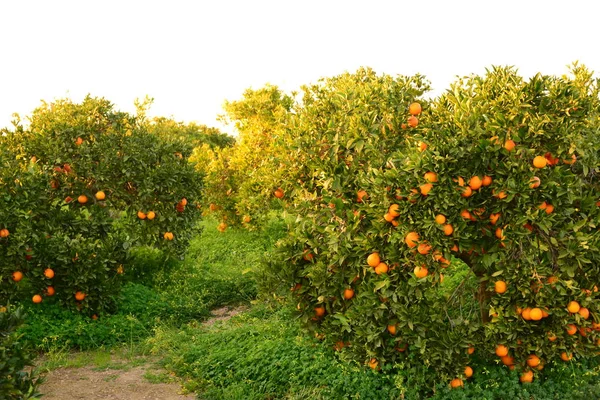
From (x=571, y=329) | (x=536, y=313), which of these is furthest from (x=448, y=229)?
(x=571, y=329)

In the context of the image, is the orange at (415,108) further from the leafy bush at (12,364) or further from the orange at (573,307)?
the leafy bush at (12,364)

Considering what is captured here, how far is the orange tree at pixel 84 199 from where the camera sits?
34.8 ft

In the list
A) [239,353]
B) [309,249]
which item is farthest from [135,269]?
[309,249]

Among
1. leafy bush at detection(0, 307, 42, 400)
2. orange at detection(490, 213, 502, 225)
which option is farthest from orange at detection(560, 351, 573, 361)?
leafy bush at detection(0, 307, 42, 400)

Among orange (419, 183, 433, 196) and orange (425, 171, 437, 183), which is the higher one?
orange (425, 171, 437, 183)

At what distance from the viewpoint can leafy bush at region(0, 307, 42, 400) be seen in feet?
16.9

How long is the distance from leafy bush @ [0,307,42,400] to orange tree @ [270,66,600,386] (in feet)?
11.1

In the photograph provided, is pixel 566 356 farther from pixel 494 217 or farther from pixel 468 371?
pixel 494 217

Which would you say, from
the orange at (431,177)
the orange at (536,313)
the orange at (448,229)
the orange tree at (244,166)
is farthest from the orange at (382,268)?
the orange tree at (244,166)

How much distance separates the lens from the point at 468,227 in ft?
22.2

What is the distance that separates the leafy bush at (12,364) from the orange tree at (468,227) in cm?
339

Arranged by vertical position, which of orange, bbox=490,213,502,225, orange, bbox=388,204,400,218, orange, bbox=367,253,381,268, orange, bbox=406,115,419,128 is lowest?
orange, bbox=367,253,381,268

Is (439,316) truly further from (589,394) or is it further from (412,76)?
(412,76)

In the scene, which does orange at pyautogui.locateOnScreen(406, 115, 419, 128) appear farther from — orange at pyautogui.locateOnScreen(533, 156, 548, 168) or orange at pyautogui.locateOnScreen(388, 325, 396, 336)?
orange at pyautogui.locateOnScreen(388, 325, 396, 336)
